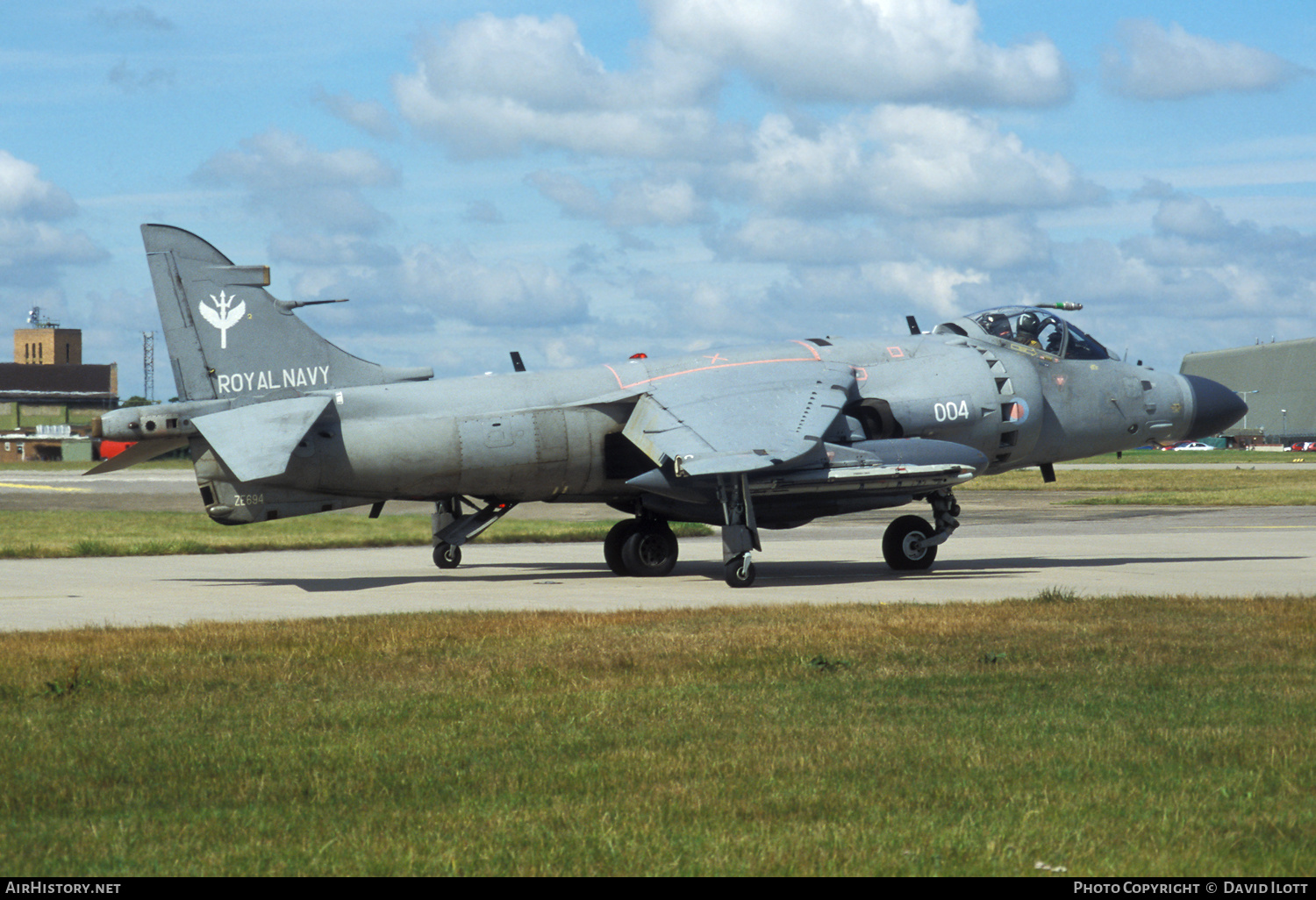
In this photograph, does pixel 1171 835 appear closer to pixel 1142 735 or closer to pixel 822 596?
pixel 1142 735

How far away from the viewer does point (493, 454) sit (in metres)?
17.8

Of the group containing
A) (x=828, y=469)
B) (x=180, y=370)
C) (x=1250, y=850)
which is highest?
(x=180, y=370)

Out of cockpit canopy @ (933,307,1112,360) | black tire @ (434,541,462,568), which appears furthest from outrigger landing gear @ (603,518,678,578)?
cockpit canopy @ (933,307,1112,360)

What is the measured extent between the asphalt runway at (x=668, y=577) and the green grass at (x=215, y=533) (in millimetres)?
1086

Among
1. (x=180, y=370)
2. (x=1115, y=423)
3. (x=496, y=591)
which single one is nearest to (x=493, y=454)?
(x=496, y=591)

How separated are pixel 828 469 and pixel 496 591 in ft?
15.8

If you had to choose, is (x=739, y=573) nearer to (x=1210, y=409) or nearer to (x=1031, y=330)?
(x=1031, y=330)

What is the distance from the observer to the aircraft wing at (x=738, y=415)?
16.8 meters

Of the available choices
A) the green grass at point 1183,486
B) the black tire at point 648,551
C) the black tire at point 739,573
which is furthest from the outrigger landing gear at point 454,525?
the green grass at point 1183,486

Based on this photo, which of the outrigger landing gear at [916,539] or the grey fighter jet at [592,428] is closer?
the grey fighter jet at [592,428]

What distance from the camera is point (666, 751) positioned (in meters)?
7.24

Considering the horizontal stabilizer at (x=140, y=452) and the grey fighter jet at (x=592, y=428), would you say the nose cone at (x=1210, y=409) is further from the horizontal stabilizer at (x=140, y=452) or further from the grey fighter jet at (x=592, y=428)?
the horizontal stabilizer at (x=140, y=452)

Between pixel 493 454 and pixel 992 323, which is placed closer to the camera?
pixel 493 454

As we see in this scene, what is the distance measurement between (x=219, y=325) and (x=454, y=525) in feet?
15.5
